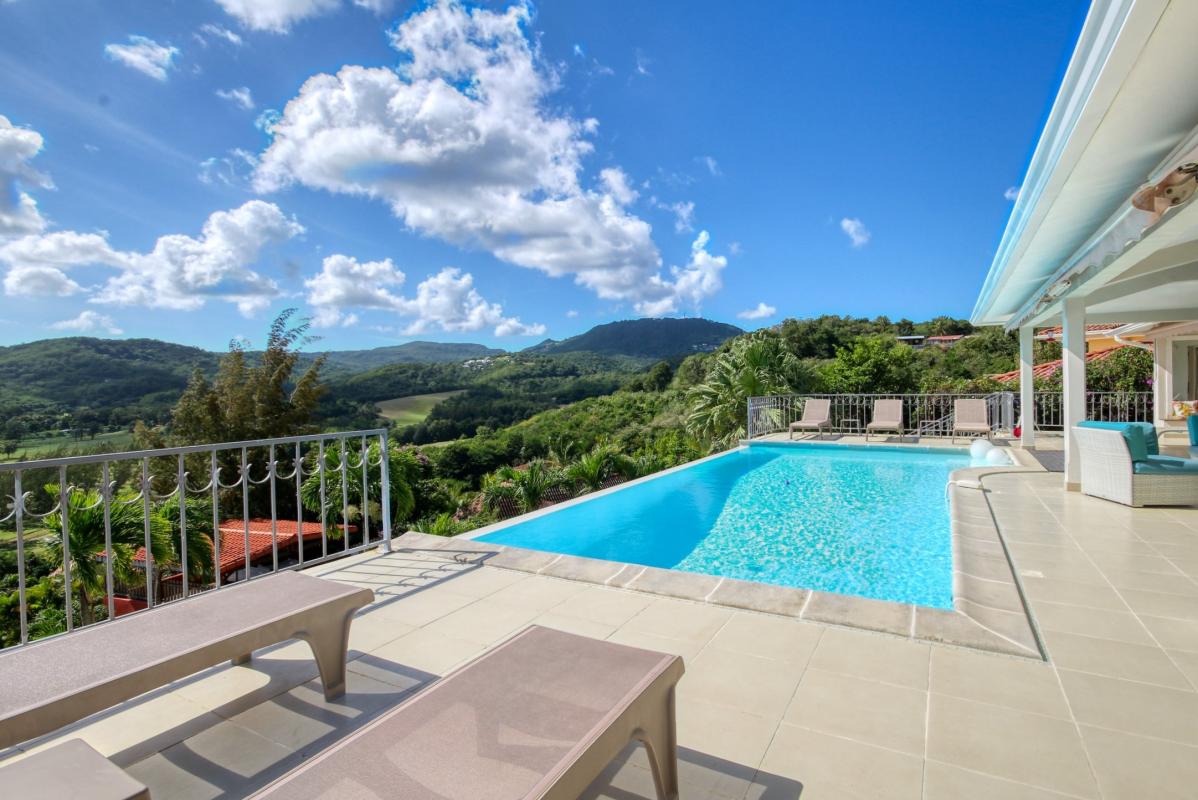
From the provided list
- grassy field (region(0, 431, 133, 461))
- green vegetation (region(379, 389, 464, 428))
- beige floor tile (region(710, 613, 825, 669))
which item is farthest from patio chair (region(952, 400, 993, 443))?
grassy field (region(0, 431, 133, 461))

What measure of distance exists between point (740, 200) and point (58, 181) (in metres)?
41.5

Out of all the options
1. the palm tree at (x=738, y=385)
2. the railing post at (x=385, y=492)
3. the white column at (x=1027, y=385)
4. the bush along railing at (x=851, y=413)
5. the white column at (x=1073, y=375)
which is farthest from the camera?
the palm tree at (x=738, y=385)

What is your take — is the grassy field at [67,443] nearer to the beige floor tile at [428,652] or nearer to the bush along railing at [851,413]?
the bush along railing at [851,413]

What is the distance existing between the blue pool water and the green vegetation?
70.8 ft

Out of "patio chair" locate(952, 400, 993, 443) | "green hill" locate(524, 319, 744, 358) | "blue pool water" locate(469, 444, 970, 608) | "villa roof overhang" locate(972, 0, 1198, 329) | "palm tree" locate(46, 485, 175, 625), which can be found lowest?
"blue pool water" locate(469, 444, 970, 608)

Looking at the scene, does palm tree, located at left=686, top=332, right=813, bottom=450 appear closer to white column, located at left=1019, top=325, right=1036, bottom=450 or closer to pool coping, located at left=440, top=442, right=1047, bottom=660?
white column, located at left=1019, top=325, right=1036, bottom=450

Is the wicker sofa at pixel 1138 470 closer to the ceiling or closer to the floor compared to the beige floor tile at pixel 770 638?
closer to the ceiling

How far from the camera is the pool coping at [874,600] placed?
123 inches

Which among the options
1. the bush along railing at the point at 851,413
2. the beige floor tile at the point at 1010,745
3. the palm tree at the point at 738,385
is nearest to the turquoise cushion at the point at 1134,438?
the beige floor tile at the point at 1010,745

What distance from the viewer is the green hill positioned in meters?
58.7

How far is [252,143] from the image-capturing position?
3519 centimetres

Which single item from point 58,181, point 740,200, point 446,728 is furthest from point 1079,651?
point 58,181

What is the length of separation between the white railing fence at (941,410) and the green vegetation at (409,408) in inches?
730

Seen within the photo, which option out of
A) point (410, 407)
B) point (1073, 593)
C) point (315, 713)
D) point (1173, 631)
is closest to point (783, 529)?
point (1073, 593)
